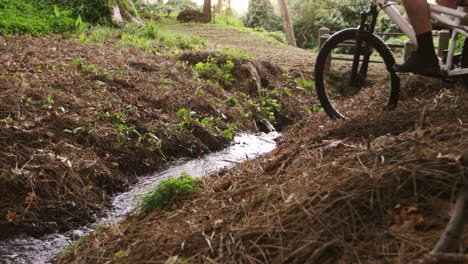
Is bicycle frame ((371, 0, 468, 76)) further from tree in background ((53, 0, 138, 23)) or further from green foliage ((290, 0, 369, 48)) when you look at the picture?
green foliage ((290, 0, 369, 48))

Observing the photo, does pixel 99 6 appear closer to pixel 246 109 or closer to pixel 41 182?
pixel 246 109

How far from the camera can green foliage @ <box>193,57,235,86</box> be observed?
320 inches

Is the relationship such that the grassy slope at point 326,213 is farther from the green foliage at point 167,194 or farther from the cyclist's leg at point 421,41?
the cyclist's leg at point 421,41

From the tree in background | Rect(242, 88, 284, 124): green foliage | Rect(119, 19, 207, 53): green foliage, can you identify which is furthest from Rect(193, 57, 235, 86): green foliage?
the tree in background

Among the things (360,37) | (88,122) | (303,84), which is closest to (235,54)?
(303,84)

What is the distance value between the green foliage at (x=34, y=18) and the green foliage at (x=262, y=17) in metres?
13.4

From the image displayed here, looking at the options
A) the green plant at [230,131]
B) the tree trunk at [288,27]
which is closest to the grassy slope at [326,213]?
the green plant at [230,131]

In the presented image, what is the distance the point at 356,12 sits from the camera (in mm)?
19859

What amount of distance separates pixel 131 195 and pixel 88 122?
1.27 m

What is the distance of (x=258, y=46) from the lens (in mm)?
14055

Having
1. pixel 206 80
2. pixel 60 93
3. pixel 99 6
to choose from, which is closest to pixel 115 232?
pixel 60 93

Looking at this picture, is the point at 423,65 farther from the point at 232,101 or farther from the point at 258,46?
the point at 258,46

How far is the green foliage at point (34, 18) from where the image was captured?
9.05m

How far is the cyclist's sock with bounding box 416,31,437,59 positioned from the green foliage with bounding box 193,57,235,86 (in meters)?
4.80
